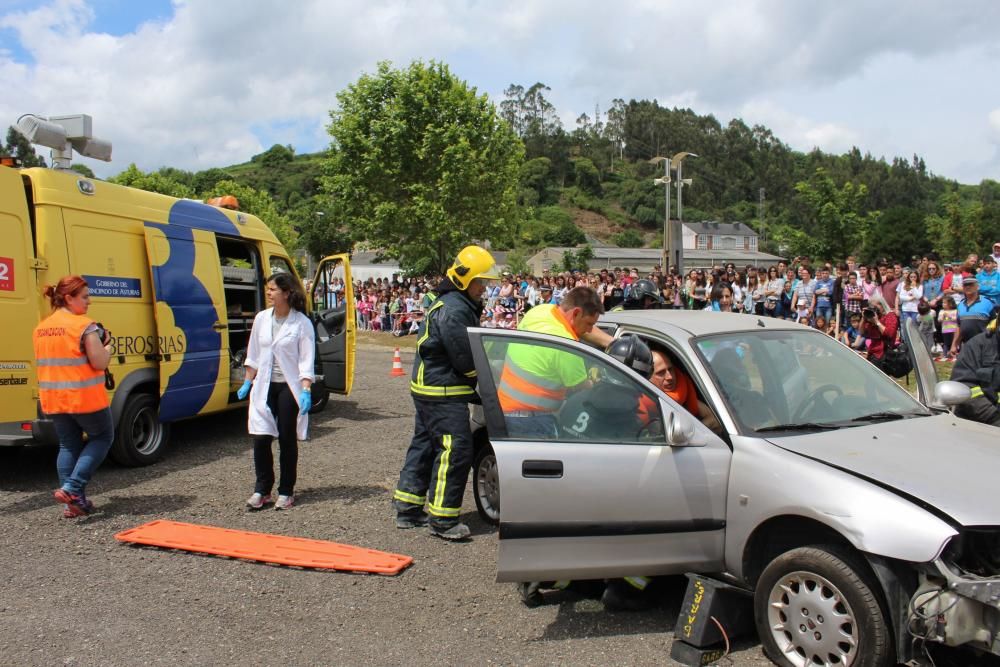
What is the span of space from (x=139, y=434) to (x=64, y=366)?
192cm

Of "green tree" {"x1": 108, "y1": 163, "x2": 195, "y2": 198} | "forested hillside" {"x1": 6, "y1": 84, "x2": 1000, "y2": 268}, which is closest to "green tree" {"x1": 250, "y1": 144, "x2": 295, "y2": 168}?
"forested hillside" {"x1": 6, "y1": 84, "x2": 1000, "y2": 268}

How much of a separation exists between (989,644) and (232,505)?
511 centimetres

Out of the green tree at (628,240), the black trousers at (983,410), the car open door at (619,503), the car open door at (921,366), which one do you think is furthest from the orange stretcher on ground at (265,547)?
the green tree at (628,240)

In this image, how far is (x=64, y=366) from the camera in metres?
5.55

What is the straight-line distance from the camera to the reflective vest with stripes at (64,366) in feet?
18.2

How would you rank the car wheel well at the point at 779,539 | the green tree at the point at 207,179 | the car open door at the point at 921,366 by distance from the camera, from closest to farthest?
the car wheel well at the point at 779,539, the car open door at the point at 921,366, the green tree at the point at 207,179

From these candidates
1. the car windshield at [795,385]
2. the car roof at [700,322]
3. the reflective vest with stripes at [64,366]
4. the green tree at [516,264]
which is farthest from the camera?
the green tree at [516,264]

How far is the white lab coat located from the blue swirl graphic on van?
1995mm

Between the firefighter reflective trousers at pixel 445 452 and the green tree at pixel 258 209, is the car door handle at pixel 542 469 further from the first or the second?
the green tree at pixel 258 209

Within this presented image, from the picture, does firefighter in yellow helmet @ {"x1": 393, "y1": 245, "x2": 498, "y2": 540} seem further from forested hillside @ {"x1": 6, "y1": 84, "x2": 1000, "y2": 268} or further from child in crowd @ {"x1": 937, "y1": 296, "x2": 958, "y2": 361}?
forested hillside @ {"x1": 6, "y1": 84, "x2": 1000, "y2": 268}

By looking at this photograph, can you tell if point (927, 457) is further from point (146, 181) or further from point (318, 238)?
point (318, 238)

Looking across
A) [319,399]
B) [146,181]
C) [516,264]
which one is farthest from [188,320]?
[516,264]

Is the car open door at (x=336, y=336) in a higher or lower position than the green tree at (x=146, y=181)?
lower

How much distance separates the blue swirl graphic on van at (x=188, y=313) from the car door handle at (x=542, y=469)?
4884mm
